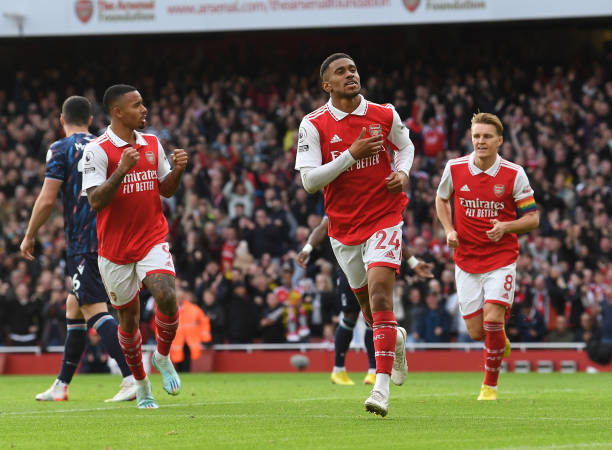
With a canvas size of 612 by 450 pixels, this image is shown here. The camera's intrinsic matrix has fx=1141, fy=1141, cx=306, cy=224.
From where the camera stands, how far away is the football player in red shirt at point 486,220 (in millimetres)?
10641

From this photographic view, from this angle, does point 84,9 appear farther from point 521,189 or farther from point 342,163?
point 342,163

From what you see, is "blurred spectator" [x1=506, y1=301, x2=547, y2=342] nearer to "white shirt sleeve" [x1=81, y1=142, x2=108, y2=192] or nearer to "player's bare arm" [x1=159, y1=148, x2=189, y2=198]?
"player's bare arm" [x1=159, y1=148, x2=189, y2=198]

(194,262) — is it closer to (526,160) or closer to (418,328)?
(418,328)

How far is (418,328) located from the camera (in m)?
20.7

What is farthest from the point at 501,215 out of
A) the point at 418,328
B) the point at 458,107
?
the point at 458,107

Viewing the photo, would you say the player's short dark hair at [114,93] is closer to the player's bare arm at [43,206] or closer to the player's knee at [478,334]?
the player's bare arm at [43,206]

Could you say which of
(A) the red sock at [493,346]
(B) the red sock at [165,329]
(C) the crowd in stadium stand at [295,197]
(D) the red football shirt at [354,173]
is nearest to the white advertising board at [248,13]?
(C) the crowd in stadium stand at [295,197]

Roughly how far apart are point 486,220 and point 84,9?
61.2 ft

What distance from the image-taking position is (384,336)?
8.37 meters

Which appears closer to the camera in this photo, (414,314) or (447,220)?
(447,220)

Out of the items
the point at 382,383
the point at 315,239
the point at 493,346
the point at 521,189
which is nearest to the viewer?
the point at 382,383

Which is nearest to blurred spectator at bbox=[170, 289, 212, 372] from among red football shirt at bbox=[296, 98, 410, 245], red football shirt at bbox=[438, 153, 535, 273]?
red football shirt at bbox=[438, 153, 535, 273]

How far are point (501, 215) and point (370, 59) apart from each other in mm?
18589

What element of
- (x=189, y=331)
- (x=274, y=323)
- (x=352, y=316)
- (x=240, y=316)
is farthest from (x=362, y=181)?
(x=240, y=316)
